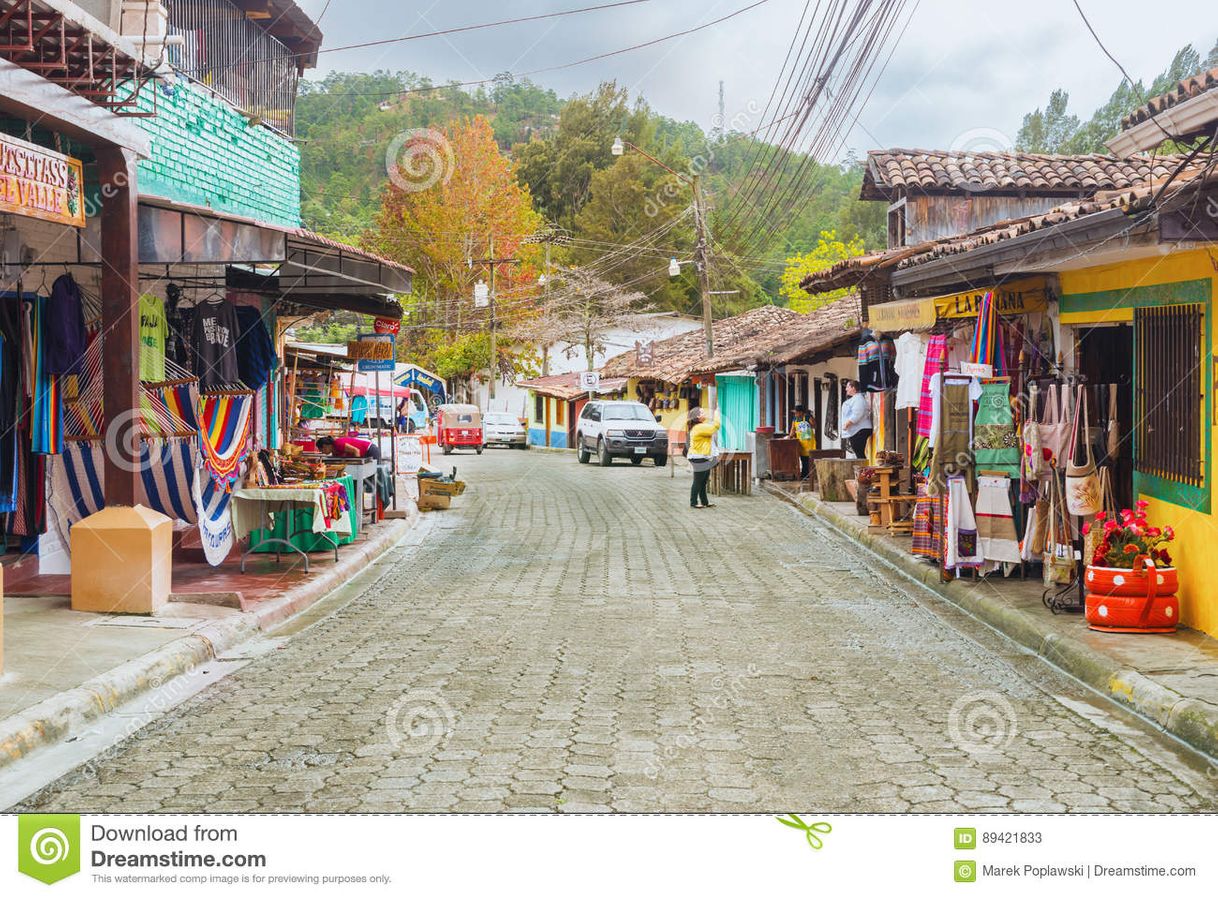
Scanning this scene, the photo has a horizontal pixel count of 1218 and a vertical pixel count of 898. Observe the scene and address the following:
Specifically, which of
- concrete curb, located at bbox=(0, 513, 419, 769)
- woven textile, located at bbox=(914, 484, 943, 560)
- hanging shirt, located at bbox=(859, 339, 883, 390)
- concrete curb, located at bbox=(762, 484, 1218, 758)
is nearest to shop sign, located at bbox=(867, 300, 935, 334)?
woven textile, located at bbox=(914, 484, 943, 560)

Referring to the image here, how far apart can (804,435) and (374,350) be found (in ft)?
39.2

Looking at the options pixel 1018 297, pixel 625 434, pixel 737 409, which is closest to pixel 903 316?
pixel 1018 297

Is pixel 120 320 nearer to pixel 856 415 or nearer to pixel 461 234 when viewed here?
pixel 856 415

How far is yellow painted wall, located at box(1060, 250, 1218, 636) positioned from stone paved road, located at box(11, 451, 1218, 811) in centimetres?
144

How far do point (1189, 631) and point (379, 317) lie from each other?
12872 mm

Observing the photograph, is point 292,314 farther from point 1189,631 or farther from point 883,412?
point 1189,631

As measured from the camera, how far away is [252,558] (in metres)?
13.5

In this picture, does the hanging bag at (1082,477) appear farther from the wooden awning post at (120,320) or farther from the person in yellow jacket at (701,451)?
the person in yellow jacket at (701,451)

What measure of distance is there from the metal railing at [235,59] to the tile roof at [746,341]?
1066 centimetres

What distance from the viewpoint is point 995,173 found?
21.9 m

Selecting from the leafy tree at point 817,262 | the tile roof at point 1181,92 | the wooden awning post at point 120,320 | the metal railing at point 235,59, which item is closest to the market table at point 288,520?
the wooden awning post at point 120,320

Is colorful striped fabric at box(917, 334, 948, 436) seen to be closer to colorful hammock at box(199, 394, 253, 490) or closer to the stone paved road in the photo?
the stone paved road

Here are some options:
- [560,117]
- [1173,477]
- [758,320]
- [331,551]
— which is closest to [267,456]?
[331,551]

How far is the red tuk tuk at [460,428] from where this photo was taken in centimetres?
4562
